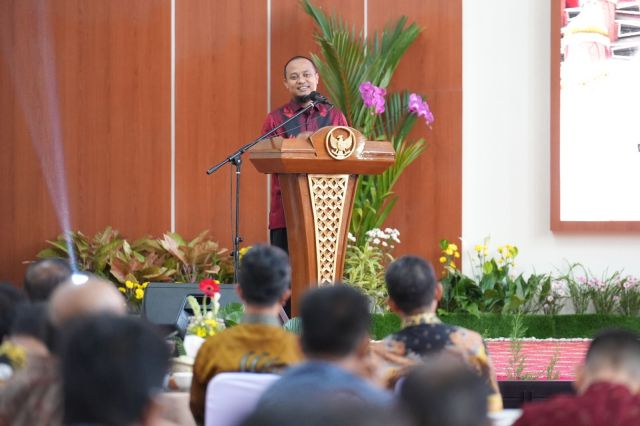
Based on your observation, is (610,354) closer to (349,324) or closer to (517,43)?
(349,324)

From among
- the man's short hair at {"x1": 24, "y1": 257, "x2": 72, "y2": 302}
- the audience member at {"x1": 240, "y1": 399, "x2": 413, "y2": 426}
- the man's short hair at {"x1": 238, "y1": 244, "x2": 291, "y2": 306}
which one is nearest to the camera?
the audience member at {"x1": 240, "y1": 399, "x2": 413, "y2": 426}

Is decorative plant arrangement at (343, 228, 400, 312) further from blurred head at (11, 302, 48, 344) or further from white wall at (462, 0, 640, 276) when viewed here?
blurred head at (11, 302, 48, 344)

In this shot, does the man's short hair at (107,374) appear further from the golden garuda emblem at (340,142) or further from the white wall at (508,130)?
the white wall at (508,130)

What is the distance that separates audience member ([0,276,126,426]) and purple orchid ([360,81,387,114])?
188 inches

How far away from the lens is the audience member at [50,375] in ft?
6.27

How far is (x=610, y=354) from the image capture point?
2.19 metres

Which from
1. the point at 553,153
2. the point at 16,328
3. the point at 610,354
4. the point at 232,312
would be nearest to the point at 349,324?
the point at 610,354

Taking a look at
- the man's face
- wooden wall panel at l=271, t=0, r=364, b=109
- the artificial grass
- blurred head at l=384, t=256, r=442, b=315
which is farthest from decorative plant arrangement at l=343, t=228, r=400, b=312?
blurred head at l=384, t=256, r=442, b=315

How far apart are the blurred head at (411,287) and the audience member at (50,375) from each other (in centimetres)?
82

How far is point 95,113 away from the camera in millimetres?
7805

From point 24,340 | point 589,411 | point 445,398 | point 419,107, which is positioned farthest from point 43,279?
point 419,107

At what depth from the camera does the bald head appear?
226 cm

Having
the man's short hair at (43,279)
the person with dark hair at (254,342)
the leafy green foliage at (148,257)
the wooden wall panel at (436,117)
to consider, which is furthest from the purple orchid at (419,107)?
the person with dark hair at (254,342)

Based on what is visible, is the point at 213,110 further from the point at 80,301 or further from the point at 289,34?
the point at 80,301
